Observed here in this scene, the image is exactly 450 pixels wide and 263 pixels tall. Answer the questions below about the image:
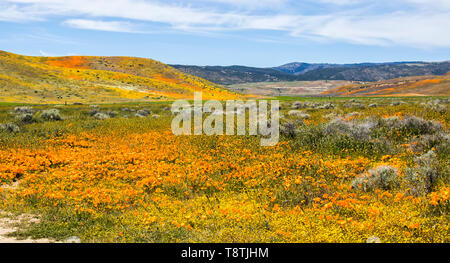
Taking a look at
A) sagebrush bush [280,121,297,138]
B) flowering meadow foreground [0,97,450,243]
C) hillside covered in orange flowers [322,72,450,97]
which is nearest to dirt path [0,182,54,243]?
flowering meadow foreground [0,97,450,243]

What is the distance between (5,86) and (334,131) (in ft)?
213

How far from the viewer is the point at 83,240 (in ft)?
18.0

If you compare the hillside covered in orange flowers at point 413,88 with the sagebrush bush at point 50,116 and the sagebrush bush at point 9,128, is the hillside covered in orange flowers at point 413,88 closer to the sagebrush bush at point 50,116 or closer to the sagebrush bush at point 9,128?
the sagebrush bush at point 50,116

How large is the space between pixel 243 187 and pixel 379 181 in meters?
3.33

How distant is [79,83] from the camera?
7325cm

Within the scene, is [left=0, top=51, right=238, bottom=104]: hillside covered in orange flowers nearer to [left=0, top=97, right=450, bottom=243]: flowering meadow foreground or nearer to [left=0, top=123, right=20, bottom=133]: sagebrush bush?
[left=0, top=123, right=20, bottom=133]: sagebrush bush

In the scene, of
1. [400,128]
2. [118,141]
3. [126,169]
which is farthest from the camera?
[118,141]

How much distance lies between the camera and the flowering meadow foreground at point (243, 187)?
17.8ft

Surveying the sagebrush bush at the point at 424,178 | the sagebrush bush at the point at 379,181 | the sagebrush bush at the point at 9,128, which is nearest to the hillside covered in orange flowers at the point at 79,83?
the sagebrush bush at the point at 9,128

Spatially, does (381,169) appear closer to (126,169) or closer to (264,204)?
(264,204)

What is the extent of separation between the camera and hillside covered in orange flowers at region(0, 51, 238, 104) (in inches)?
2223

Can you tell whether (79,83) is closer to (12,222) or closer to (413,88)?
(12,222)
